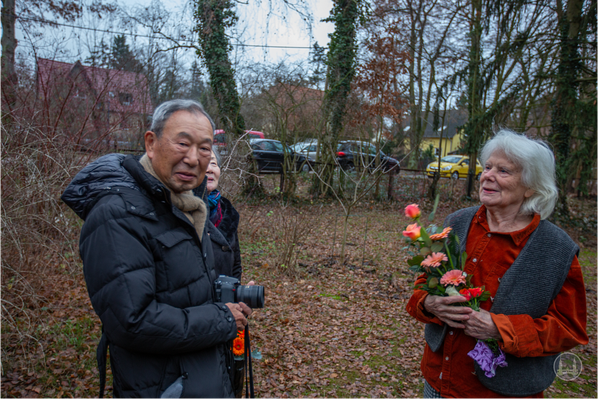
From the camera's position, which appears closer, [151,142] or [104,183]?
[104,183]

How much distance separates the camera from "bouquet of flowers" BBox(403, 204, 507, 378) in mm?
1692

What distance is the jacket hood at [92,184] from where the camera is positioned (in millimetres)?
1382

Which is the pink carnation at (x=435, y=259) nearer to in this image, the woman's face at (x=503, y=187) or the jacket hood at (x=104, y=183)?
the woman's face at (x=503, y=187)

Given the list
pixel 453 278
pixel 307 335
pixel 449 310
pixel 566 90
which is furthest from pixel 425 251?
pixel 566 90

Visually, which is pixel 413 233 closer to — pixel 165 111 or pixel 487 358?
pixel 487 358

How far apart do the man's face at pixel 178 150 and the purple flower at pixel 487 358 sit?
1.48 metres

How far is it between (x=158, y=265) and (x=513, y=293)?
1.57m

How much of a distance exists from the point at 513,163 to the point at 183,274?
5.41 ft

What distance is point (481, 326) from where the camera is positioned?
168 cm

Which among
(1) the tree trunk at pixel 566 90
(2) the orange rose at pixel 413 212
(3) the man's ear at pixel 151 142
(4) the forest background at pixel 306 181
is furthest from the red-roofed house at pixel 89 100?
(1) the tree trunk at pixel 566 90

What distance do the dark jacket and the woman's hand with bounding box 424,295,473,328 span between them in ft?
3.87

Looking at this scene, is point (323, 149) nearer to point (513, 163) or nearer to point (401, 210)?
point (401, 210)

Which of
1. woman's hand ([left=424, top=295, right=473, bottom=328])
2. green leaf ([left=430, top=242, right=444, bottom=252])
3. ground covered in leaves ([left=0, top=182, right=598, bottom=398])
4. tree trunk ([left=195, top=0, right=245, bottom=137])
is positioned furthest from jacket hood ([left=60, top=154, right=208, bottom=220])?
tree trunk ([left=195, top=0, right=245, bottom=137])

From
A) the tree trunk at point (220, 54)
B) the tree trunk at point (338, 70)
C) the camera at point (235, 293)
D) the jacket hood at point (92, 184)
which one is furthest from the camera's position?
the tree trunk at point (338, 70)
